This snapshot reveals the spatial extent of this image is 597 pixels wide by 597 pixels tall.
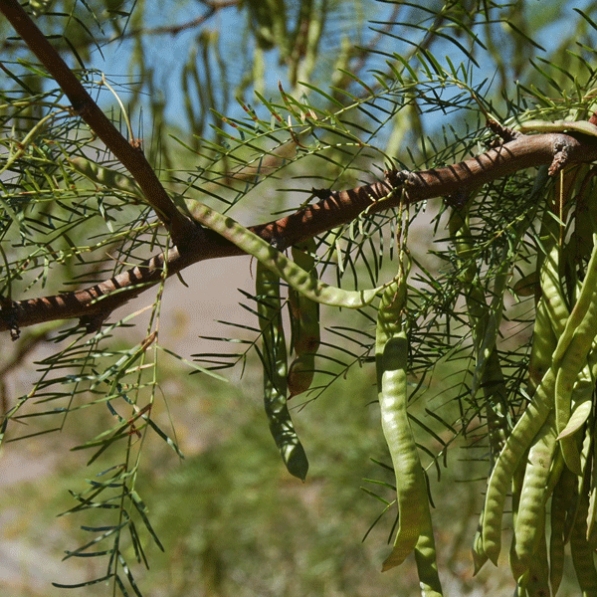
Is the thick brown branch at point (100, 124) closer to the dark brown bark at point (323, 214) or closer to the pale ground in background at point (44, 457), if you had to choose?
the dark brown bark at point (323, 214)

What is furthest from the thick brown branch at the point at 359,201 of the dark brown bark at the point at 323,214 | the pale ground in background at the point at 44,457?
the pale ground in background at the point at 44,457

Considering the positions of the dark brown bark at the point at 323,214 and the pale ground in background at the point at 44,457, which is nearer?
the dark brown bark at the point at 323,214

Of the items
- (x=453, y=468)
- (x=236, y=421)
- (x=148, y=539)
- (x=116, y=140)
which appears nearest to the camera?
(x=116, y=140)

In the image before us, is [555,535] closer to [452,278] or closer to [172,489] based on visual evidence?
[452,278]

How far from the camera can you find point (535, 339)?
0.76ft

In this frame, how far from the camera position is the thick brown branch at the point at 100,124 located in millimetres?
176

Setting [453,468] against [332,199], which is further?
[453,468]

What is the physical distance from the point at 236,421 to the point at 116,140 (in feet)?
3.35

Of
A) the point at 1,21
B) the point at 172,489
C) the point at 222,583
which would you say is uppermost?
the point at 1,21

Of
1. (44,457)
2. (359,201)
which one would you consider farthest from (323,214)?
(44,457)

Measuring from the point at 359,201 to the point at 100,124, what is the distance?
2.9 inches

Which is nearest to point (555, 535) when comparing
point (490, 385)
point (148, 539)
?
point (490, 385)

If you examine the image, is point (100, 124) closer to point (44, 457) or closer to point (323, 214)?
point (323, 214)

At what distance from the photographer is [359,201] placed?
0.23 m
